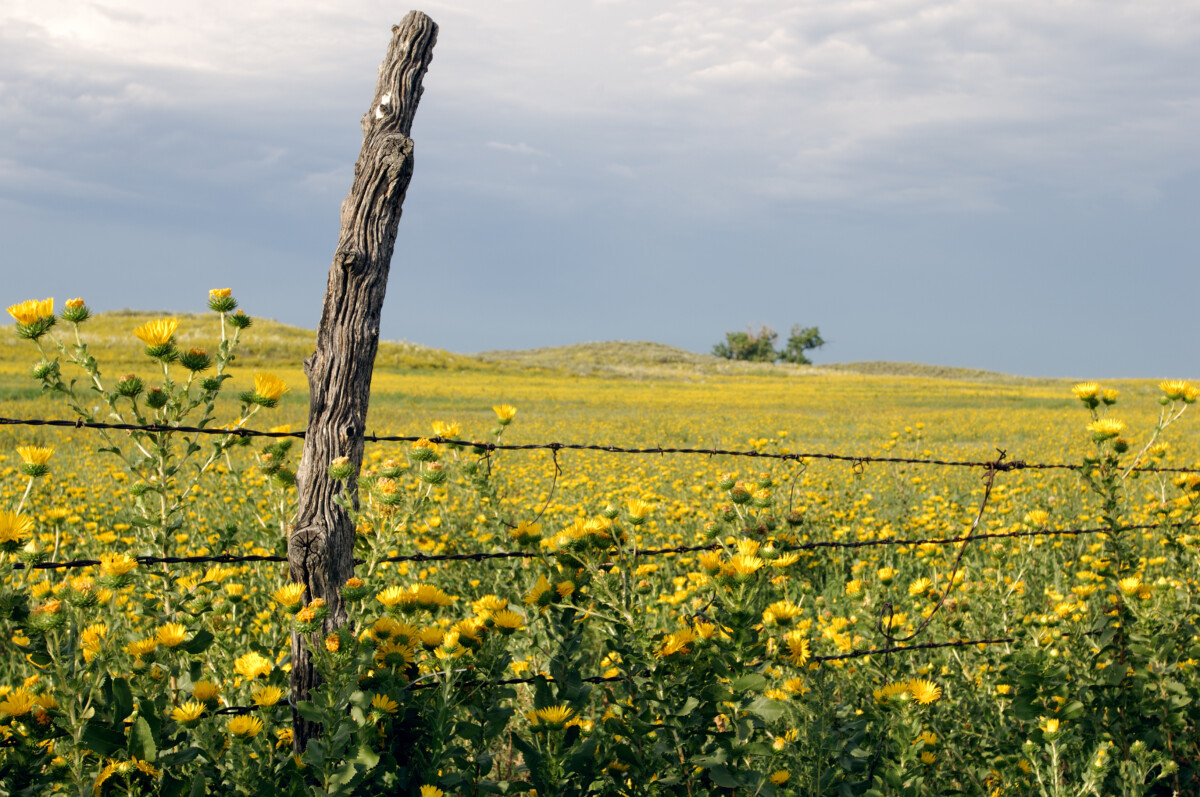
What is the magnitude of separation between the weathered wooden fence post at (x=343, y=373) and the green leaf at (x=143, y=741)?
47 centimetres

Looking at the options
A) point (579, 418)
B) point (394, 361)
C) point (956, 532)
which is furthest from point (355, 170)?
point (394, 361)

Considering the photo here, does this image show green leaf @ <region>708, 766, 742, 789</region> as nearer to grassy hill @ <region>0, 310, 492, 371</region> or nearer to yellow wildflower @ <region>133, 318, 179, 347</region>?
yellow wildflower @ <region>133, 318, 179, 347</region>

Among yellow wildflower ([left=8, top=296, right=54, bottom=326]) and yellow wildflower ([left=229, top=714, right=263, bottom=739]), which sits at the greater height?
yellow wildflower ([left=8, top=296, right=54, bottom=326])

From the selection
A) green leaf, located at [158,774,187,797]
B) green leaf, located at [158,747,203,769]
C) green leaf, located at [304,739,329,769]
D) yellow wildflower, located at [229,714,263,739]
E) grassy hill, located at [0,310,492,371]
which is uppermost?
grassy hill, located at [0,310,492,371]

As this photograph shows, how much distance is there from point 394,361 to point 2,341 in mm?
23071

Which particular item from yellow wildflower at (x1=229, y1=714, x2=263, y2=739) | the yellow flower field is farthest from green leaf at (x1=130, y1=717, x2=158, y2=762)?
yellow wildflower at (x1=229, y1=714, x2=263, y2=739)

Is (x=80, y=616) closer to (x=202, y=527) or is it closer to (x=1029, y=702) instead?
(x=1029, y=702)

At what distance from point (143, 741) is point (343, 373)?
980 millimetres

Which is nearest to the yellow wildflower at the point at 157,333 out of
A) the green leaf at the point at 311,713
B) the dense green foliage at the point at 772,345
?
the green leaf at the point at 311,713

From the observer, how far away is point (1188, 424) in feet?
77.4

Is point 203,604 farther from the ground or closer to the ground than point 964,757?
farther from the ground

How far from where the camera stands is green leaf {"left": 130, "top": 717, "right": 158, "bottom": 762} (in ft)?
5.31

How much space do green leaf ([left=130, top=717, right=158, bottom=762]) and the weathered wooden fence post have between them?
47 centimetres

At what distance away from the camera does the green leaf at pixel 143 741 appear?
5.31ft
